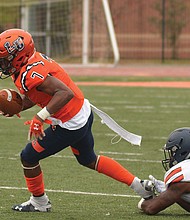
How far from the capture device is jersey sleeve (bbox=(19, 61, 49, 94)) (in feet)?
21.6

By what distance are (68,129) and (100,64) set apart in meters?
17.9

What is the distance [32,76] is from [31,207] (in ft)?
3.83

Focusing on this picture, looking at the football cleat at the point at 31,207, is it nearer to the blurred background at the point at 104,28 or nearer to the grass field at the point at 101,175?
the grass field at the point at 101,175

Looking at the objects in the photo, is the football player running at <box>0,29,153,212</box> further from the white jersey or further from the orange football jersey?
the white jersey

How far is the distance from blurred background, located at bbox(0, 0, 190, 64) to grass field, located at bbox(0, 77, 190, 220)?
29.1 ft

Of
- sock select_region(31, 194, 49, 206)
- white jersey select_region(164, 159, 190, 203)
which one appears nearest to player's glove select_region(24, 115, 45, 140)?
sock select_region(31, 194, 49, 206)

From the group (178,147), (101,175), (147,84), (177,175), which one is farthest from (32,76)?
(147,84)

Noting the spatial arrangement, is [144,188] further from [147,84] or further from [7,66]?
[147,84]

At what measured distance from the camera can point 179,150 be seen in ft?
21.3

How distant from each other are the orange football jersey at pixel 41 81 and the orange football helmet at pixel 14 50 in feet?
0.22

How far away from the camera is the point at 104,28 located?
25141 millimetres

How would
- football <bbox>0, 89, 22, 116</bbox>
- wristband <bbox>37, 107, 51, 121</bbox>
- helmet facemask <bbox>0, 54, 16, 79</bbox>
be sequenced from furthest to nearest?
football <bbox>0, 89, 22, 116</bbox> < helmet facemask <bbox>0, 54, 16, 79</bbox> < wristband <bbox>37, 107, 51, 121</bbox>

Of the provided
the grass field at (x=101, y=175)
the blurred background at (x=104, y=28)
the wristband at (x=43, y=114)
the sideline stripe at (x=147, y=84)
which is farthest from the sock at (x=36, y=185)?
the blurred background at (x=104, y=28)

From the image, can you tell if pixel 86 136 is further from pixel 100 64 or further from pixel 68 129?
pixel 100 64
